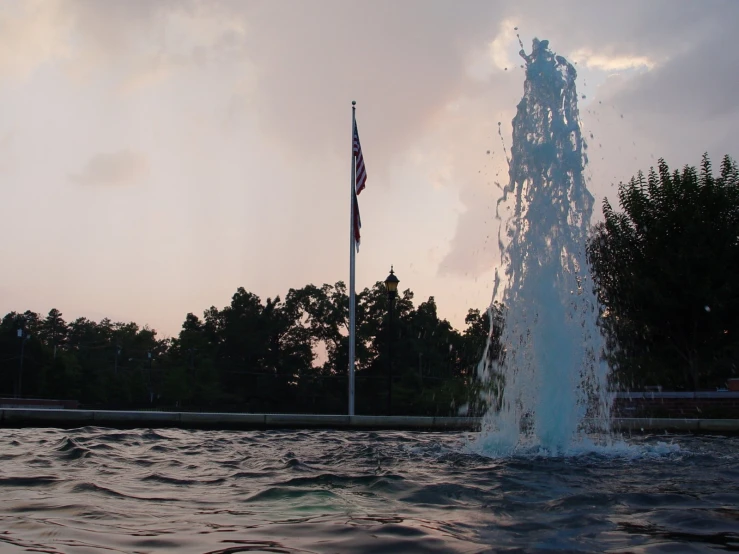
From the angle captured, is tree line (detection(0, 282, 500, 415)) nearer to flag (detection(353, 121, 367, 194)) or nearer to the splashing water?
flag (detection(353, 121, 367, 194))

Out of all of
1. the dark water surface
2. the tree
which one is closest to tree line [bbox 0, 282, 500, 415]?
the tree

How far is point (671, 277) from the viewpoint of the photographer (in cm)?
1911

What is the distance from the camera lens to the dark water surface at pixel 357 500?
3.32m

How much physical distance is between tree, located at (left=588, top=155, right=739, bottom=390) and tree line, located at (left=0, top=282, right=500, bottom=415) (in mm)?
24576

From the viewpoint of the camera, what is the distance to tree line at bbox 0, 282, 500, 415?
171 feet

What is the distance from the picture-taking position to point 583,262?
30.7 ft

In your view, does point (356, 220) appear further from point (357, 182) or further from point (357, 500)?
point (357, 500)

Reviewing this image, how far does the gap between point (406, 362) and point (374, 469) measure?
49430 mm

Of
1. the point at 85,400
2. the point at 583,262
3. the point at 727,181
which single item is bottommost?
the point at 85,400

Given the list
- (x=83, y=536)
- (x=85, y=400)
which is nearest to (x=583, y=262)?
(x=83, y=536)

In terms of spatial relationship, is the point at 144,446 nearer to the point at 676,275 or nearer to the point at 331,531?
the point at 331,531

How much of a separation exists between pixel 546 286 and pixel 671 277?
39.0ft

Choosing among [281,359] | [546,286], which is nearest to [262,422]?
[546,286]

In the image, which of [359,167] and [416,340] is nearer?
[359,167]
